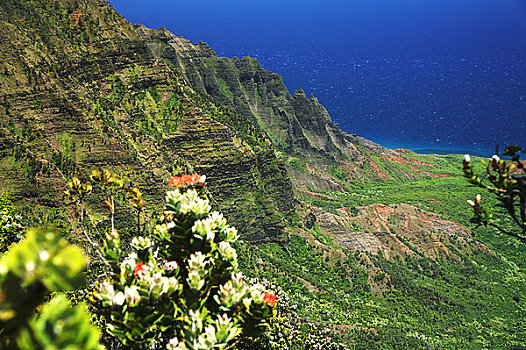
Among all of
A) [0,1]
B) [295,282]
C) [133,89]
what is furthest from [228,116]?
[0,1]

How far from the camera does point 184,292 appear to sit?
8609 mm

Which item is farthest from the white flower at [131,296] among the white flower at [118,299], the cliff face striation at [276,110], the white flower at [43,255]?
the cliff face striation at [276,110]

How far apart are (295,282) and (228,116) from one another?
33964 millimetres

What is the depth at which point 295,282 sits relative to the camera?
211ft

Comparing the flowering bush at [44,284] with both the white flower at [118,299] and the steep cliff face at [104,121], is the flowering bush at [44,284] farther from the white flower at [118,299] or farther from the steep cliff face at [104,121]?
the steep cliff face at [104,121]

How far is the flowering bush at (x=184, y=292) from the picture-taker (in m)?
7.19

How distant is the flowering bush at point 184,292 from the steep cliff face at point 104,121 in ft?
123

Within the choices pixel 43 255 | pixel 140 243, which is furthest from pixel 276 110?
pixel 43 255

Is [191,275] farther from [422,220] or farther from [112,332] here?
[422,220]

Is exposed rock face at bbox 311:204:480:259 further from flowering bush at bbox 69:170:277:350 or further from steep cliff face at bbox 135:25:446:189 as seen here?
flowering bush at bbox 69:170:277:350

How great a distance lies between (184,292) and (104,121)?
46930 mm

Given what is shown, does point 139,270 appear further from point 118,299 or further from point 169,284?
point 118,299

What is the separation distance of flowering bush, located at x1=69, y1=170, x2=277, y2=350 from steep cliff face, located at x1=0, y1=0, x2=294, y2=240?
123 feet

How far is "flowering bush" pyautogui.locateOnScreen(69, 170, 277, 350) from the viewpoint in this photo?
719 centimetres
